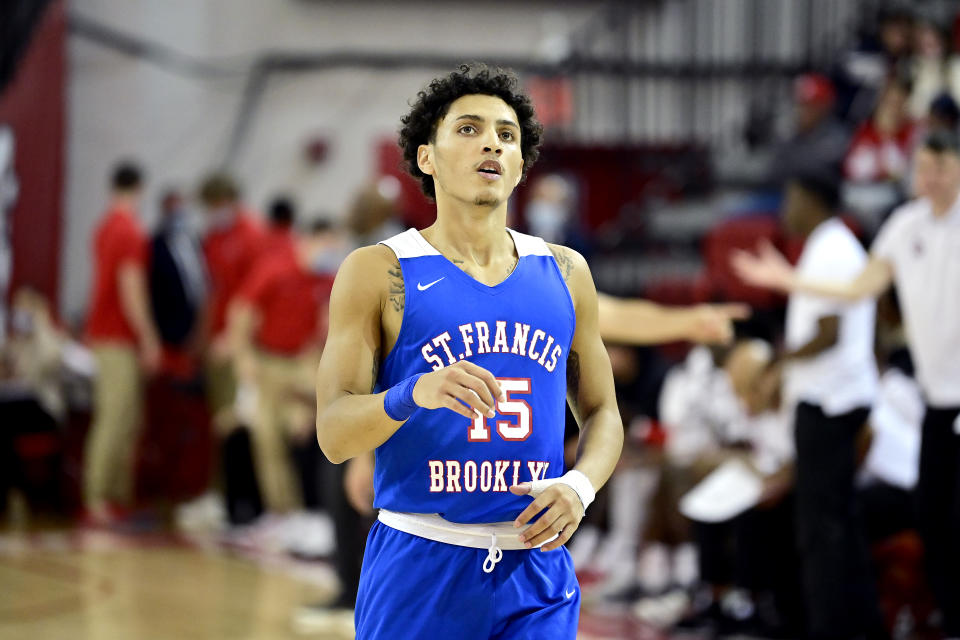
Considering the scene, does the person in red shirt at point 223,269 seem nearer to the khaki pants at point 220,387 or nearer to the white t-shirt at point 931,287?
the khaki pants at point 220,387

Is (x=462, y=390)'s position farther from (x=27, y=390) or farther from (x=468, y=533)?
(x=27, y=390)

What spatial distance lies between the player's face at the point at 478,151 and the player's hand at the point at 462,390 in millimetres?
572

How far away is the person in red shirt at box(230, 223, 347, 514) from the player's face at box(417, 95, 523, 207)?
18.4 feet

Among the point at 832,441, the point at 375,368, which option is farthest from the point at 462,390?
the point at 832,441

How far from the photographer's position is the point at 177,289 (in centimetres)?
988

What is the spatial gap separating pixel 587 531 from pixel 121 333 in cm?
381

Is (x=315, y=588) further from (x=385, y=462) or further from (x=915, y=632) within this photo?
(x=385, y=462)

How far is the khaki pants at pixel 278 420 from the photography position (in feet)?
28.8

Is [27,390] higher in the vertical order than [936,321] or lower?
lower

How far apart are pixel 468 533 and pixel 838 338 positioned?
303 cm

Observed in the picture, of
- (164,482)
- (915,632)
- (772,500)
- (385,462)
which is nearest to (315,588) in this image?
(772,500)

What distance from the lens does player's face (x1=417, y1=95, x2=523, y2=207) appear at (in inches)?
112

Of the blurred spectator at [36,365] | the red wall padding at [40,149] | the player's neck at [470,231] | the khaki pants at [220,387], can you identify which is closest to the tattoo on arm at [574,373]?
the player's neck at [470,231]

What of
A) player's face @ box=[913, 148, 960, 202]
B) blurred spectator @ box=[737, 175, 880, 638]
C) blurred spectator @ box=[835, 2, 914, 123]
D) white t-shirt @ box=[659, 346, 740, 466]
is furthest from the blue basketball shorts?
blurred spectator @ box=[835, 2, 914, 123]
